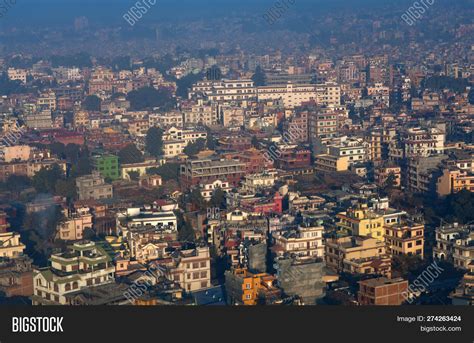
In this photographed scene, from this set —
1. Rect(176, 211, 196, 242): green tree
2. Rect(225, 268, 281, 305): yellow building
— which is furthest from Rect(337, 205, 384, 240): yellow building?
Rect(225, 268, 281, 305): yellow building

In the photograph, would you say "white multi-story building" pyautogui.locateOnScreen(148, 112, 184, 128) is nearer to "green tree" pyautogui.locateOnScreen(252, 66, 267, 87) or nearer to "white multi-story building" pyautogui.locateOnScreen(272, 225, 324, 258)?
"green tree" pyautogui.locateOnScreen(252, 66, 267, 87)

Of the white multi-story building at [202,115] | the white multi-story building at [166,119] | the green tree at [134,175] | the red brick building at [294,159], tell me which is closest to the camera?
the green tree at [134,175]

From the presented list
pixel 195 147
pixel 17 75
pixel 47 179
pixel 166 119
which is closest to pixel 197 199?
pixel 47 179

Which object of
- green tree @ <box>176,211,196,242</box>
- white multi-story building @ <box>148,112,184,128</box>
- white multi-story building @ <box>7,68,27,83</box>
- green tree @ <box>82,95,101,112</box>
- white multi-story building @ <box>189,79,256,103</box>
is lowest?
green tree @ <box>176,211,196,242</box>

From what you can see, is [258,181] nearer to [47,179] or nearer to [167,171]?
[167,171]

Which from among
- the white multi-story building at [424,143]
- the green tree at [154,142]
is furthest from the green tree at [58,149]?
the white multi-story building at [424,143]

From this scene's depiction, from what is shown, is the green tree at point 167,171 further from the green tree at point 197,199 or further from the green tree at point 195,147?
the green tree at point 197,199
